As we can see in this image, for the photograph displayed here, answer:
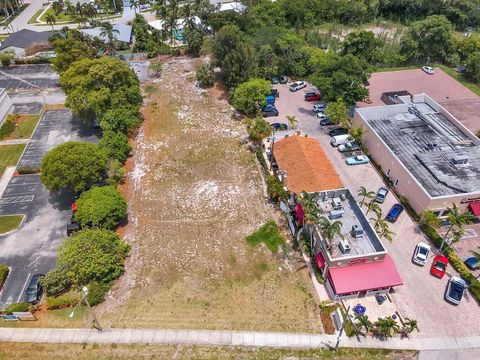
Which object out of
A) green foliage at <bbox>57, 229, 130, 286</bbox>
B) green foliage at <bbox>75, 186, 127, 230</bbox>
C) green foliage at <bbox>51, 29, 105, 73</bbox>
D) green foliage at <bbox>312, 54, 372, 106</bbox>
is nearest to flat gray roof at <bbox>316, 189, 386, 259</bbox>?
green foliage at <bbox>312, 54, 372, 106</bbox>

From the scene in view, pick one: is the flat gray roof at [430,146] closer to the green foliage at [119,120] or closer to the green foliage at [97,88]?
the green foliage at [119,120]

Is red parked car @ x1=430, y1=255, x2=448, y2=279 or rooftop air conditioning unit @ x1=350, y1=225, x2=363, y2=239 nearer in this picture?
red parked car @ x1=430, y1=255, x2=448, y2=279

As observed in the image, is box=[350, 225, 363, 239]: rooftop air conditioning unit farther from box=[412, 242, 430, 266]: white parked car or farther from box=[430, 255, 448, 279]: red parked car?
box=[430, 255, 448, 279]: red parked car

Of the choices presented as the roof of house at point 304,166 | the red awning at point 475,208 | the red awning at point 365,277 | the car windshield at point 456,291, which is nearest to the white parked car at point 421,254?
the car windshield at point 456,291

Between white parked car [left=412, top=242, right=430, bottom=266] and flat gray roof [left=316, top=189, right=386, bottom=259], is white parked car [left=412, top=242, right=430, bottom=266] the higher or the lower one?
the lower one

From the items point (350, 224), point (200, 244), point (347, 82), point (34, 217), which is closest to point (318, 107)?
point (347, 82)

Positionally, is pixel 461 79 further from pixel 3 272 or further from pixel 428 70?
pixel 3 272

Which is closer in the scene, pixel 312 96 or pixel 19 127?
pixel 19 127

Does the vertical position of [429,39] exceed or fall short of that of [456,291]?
it exceeds it
